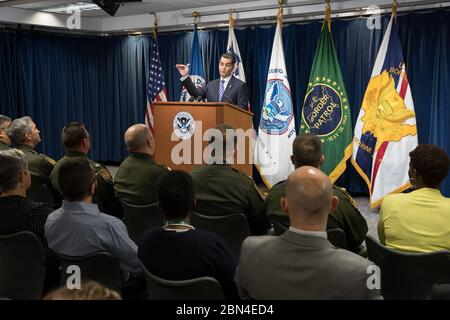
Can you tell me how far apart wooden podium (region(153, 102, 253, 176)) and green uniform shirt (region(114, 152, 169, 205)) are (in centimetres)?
119

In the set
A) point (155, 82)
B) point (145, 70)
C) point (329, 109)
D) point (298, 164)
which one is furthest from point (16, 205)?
point (145, 70)

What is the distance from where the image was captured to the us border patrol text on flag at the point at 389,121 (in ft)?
19.9

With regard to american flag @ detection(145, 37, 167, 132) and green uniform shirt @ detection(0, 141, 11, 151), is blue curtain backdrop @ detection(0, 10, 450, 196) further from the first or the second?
green uniform shirt @ detection(0, 141, 11, 151)

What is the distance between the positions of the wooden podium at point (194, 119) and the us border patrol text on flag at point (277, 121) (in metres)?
1.81

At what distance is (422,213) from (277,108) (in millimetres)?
4527

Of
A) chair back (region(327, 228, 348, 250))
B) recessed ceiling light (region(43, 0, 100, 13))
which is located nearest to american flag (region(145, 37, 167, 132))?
recessed ceiling light (region(43, 0, 100, 13))

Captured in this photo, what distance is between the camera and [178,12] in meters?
8.62

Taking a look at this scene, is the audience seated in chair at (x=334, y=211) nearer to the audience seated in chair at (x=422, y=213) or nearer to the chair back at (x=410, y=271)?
the audience seated in chair at (x=422, y=213)

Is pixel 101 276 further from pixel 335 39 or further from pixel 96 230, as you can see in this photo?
pixel 335 39

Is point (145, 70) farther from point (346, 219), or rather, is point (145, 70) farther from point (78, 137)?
point (346, 219)

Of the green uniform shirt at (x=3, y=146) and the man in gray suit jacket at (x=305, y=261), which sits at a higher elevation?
the green uniform shirt at (x=3, y=146)

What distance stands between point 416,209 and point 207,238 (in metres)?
1.10

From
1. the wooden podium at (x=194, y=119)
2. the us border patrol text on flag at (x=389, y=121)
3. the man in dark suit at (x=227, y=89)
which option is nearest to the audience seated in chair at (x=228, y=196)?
the wooden podium at (x=194, y=119)

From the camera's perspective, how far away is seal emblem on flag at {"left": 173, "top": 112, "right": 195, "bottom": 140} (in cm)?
480
